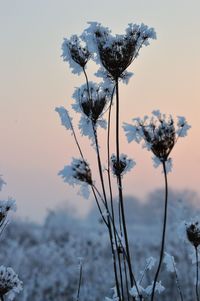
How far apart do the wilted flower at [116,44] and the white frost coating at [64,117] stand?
40 cm

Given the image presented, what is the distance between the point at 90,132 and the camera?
10.8ft

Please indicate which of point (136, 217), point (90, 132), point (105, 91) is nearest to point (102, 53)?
point (105, 91)

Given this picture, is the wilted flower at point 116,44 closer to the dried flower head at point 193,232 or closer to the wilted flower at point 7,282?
the dried flower head at point 193,232

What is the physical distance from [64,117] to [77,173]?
542mm

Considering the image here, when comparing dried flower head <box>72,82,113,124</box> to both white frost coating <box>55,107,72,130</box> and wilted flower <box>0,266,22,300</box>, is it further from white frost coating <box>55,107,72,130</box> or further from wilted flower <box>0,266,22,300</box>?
wilted flower <box>0,266,22,300</box>

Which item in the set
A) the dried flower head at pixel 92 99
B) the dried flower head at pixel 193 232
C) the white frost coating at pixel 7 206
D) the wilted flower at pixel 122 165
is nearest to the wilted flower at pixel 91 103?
the dried flower head at pixel 92 99

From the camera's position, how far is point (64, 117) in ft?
10.9

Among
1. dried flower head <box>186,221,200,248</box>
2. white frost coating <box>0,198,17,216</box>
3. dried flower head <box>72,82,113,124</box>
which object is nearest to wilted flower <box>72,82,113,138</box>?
dried flower head <box>72,82,113,124</box>

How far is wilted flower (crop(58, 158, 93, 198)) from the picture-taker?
9.56 feet

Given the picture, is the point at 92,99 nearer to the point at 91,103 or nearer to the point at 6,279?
the point at 91,103

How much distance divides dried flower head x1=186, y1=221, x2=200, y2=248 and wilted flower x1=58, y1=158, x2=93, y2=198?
28.6 inches

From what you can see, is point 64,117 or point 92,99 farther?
point 64,117

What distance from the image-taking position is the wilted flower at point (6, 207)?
10.3 ft

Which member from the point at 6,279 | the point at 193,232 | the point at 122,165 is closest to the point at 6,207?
the point at 6,279
